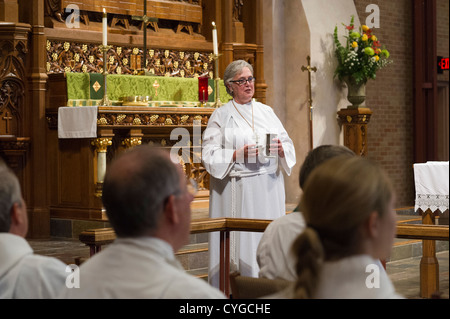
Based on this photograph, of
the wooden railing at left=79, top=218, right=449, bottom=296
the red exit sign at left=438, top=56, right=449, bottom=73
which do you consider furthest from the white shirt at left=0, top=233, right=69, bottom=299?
the red exit sign at left=438, top=56, right=449, bottom=73

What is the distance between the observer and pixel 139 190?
2.07m

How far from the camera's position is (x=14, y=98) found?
344 inches

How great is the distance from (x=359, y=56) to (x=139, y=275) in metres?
9.89

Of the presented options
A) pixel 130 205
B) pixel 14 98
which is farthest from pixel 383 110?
pixel 130 205

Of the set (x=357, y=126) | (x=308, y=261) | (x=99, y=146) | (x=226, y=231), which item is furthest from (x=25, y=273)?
(x=357, y=126)

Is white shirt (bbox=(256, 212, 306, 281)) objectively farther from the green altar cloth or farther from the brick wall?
the brick wall

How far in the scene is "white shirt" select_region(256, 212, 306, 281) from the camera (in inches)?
115

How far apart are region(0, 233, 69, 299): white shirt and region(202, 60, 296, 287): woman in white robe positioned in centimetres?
335

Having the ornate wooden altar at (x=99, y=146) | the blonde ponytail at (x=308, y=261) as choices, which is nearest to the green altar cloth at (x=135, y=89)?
the ornate wooden altar at (x=99, y=146)

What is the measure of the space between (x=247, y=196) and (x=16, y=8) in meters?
4.35

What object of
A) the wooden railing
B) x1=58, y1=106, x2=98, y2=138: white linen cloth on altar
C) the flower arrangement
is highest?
the flower arrangement

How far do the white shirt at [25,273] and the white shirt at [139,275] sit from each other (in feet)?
0.72

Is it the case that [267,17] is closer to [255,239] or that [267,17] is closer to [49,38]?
[49,38]

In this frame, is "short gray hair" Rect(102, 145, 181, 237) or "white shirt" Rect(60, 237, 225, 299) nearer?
→ "white shirt" Rect(60, 237, 225, 299)
